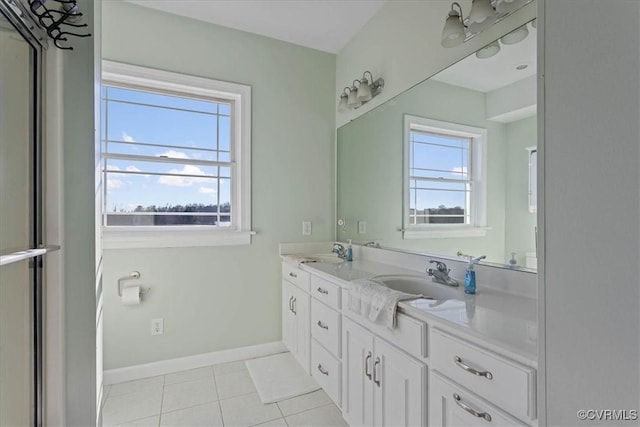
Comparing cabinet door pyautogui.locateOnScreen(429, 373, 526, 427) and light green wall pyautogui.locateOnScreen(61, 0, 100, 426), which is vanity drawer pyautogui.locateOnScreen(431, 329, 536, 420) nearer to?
cabinet door pyautogui.locateOnScreen(429, 373, 526, 427)

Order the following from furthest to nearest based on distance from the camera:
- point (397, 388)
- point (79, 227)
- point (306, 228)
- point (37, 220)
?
point (306, 228)
point (397, 388)
point (79, 227)
point (37, 220)

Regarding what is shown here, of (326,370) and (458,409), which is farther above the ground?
(458,409)

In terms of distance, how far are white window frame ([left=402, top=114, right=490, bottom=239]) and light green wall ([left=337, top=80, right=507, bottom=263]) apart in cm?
3

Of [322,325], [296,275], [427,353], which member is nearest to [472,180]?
[427,353]

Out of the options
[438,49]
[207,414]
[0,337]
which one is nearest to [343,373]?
[207,414]

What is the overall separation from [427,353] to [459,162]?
111 centimetres

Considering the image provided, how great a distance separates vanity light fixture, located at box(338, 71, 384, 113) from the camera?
7.61 feet

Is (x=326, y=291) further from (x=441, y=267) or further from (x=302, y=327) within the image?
(x=441, y=267)

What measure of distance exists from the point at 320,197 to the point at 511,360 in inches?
85.6

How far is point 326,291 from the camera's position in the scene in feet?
6.16

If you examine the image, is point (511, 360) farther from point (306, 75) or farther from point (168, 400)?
point (306, 75)

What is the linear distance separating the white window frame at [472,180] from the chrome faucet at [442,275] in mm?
227

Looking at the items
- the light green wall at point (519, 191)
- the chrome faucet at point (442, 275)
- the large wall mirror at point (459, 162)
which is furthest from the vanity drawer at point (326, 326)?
the light green wall at point (519, 191)

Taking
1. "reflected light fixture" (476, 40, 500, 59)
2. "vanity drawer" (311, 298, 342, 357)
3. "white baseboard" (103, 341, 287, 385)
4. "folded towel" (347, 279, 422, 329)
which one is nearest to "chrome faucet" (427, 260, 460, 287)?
"folded towel" (347, 279, 422, 329)
